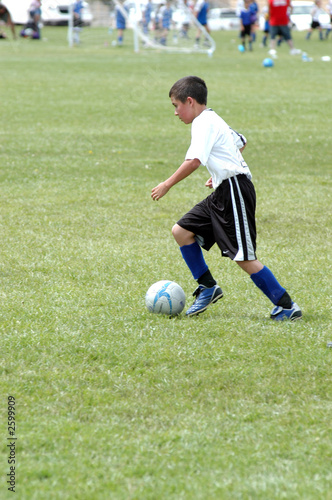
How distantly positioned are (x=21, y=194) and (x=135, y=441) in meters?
5.41

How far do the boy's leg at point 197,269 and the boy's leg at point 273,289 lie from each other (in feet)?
1.03

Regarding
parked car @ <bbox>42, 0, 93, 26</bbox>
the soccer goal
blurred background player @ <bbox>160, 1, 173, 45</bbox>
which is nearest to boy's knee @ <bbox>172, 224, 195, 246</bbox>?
the soccer goal

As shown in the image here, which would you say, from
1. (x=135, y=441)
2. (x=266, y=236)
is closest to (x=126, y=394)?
(x=135, y=441)

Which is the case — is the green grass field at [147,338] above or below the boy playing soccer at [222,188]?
below

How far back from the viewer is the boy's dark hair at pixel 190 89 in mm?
4305

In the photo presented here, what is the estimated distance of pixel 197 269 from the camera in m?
4.68

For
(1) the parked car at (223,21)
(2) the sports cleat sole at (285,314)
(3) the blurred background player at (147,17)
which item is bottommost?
(1) the parked car at (223,21)

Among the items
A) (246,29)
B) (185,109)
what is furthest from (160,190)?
(246,29)

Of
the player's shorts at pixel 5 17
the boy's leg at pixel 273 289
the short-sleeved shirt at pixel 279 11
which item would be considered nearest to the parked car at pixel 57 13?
the player's shorts at pixel 5 17

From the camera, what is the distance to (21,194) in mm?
7988

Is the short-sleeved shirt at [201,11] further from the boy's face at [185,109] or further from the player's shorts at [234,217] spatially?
the player's shorts at [234,217]

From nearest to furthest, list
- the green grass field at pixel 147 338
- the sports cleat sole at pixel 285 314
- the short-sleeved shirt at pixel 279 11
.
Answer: the green grass field at pixel 147 338
the sports cleat sole at pixel 285 314
the short-sleeved shirt at pixel 279 11

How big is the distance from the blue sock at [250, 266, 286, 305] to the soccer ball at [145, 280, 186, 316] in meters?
0.54

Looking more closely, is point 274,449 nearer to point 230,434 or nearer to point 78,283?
point 230,434
